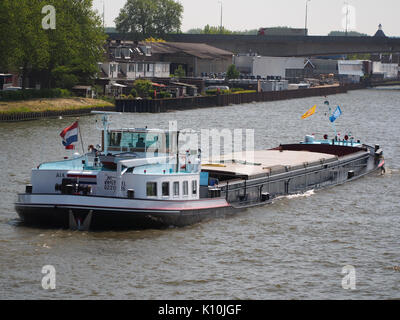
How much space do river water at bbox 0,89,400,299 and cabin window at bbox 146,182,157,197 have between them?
61.7 inches

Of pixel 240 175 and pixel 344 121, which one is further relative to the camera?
pixel 344 121

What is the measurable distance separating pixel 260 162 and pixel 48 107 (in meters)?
47.9

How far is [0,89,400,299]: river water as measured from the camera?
2761cm

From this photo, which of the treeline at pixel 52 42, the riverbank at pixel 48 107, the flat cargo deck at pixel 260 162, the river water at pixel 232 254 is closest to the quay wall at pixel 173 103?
the riverbank at pixel 48 107

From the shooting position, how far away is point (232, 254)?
3192 centimetres

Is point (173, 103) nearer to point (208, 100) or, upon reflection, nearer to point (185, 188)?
point (208, 100)

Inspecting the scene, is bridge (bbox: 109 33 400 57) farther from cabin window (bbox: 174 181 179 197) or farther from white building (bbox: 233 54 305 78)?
cabin window (bbox: 174 181 179 197)

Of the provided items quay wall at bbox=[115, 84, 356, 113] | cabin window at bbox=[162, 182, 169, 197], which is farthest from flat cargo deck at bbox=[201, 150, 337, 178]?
quay wall at bbox=[115, 84, 356, 113]

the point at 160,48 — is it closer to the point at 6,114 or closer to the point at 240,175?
the point at 6,114

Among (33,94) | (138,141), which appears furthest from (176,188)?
(33,94)

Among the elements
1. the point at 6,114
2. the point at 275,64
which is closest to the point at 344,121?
the point at 6,114

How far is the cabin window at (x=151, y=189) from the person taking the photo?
34.0m

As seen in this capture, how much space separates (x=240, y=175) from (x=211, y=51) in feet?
419
